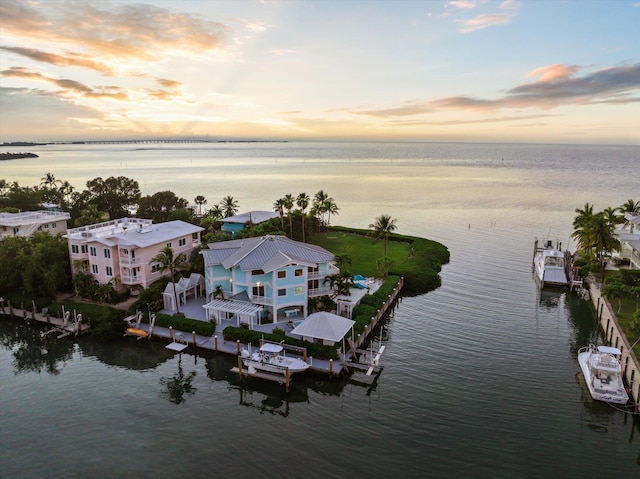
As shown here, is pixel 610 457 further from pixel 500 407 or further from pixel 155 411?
pixel 155 411

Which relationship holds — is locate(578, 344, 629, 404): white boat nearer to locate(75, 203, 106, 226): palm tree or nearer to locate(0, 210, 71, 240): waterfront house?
locate(75, 203, 106, 226): palm tree

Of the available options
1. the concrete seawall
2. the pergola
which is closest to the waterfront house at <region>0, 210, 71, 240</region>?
the pergola

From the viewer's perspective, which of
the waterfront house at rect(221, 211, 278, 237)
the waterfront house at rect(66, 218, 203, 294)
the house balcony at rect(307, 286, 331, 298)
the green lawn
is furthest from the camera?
the waterfront house at rect(221, 211, 278, 237)

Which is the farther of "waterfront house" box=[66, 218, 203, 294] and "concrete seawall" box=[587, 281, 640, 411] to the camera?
"waterfront house" box=[66, 218, 203, 294]

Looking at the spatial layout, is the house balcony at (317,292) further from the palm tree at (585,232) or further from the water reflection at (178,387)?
the palm tree at (585,232)

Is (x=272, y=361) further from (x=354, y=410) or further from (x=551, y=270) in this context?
(x=551, y=270)

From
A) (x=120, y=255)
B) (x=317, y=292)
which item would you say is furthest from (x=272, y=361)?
(x=120, y=255)

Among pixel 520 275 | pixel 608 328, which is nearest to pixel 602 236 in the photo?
pixel 520 275
